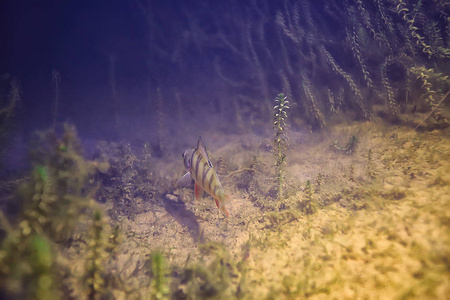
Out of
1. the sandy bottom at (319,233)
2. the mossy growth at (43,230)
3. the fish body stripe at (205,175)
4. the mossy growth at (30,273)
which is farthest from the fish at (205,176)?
the mossy growth at (30,273)

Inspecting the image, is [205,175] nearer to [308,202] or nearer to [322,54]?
[308,202]

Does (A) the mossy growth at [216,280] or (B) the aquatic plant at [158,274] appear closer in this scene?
(B) the aquatic plant at [158,274]

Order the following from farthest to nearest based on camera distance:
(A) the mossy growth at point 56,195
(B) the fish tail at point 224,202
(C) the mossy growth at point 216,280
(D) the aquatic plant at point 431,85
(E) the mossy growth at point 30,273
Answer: (D) the aquatic plant at point 431,85 → (B) the fish tail at point 224,202 → (A) the mossy growth at point 56,195 → (C) the mossy growth at point 216,280 → (E) the mossy growth at point 30,273

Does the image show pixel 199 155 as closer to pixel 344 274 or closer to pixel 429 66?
pixel 344 274

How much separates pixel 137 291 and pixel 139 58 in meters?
21.6

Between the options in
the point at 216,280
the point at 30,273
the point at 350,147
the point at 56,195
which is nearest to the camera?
the point at 30,273

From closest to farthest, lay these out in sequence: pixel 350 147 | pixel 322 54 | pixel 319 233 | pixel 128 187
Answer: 1. pixel 319 233
2. pixel 350 147
3. pixel 128 187
4. pixel 322 54

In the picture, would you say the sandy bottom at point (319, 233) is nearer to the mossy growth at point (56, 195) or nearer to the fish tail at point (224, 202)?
the fish tail at point (224, 202)

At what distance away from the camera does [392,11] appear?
734cm

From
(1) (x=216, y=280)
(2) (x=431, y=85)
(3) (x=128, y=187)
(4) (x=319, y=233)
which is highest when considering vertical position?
(2) (x=431, y=85)

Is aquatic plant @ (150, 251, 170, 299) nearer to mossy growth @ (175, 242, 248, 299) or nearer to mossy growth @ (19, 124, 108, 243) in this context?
mossy growth @ (175, 242, 248, 299)

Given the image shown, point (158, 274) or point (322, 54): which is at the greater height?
point (322, 54)

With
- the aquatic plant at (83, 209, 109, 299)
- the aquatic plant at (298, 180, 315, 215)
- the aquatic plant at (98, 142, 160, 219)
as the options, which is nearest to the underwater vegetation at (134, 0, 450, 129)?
the aquatic plant at (298, 180, 315, 215)

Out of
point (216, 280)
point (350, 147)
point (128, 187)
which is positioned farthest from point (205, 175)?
point (350, 147)
